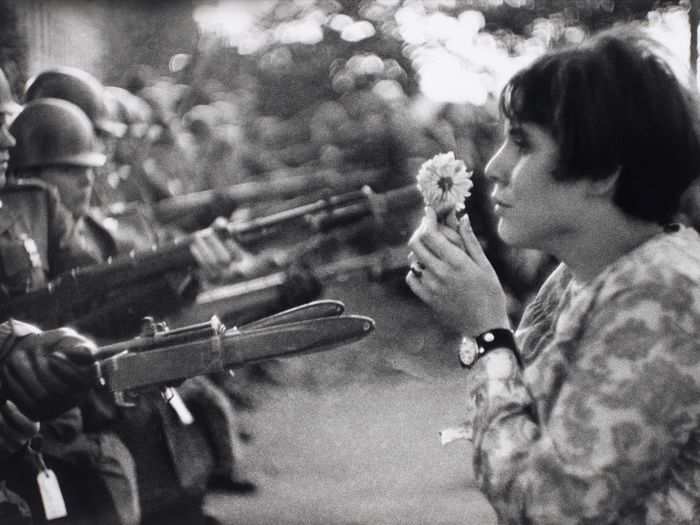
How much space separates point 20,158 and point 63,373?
0.50 metres

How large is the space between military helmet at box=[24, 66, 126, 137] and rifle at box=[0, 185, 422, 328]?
1.14 feet

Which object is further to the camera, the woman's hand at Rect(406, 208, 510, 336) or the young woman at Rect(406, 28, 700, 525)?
the woman's hand at Rect(406, 208, 510, 336)

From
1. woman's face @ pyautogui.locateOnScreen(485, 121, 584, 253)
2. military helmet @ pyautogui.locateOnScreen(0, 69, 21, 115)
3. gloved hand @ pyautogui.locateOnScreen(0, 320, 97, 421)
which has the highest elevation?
woman's face @ pyautogui.locateOnScreen(485, 121, 584, 253)

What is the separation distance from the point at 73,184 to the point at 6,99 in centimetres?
24

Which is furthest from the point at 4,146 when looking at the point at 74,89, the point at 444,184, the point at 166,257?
the point at 444,184

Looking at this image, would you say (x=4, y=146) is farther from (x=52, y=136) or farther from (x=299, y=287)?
(x=299, y=287)

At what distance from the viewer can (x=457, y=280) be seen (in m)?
1.19

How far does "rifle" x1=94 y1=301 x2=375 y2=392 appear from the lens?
5.71 ft

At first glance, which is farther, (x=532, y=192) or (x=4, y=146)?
(x=4, y=146)

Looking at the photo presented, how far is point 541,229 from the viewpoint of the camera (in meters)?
1.17

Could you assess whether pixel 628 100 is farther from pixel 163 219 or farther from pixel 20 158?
pixel 20 158

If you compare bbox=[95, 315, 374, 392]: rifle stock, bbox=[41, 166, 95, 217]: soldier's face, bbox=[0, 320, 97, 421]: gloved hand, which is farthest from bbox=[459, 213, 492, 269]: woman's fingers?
bbox=[41, 166, 95, 217]: soldier's face

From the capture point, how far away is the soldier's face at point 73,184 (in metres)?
2.08

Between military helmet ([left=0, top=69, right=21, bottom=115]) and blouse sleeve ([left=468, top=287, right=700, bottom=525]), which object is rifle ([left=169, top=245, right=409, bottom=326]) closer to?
military helmet ([left=0, top=69, right=21, bottom=115])
